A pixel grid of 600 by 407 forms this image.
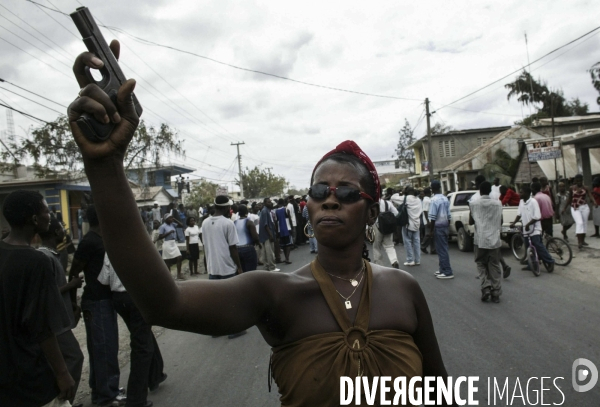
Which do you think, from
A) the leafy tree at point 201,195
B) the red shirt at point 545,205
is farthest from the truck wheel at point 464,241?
the leafy tree at point 201,195

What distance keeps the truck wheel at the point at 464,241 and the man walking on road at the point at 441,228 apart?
3.97m

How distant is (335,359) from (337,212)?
0.55 meters

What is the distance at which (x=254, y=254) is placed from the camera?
8.36 metres

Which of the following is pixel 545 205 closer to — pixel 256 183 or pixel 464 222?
pixel 464 222

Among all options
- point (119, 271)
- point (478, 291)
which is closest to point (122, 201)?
point (119, 271)

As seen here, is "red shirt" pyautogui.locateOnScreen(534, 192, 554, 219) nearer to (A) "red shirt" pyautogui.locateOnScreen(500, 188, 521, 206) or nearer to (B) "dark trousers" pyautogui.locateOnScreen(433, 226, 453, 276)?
(B) "dark trousers" pyautogui.locateOnScreen(433, 226, 453, 276)

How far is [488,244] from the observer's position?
759 cm

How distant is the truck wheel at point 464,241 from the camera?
→ 13.4 m

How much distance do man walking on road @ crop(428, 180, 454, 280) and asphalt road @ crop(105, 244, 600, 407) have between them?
1.01 meters

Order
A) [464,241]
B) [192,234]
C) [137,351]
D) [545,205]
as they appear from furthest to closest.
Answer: [464,241] < [192,234] < [545,205] < [137,351]

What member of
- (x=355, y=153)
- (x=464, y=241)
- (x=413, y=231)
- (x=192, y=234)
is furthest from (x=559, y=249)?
(x=355, y=153)

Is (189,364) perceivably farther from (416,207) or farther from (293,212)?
(293,212)

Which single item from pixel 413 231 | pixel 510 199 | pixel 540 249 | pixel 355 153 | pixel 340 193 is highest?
pixel 355 153

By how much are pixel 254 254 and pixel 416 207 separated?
457 centimetres
